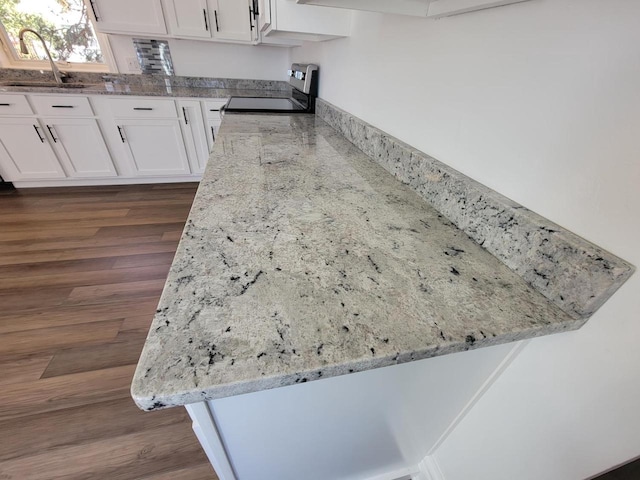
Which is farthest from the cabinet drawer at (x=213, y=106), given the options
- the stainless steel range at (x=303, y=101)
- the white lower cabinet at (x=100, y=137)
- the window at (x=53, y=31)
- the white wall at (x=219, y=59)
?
the window at (x=53, y=31)

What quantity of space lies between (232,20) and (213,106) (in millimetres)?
797

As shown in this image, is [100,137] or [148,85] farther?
[148,85]

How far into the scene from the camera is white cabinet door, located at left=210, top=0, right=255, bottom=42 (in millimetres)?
2455

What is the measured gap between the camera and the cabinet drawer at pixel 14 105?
7.04ft

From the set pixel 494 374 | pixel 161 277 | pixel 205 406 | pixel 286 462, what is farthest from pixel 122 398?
pixel 494 374

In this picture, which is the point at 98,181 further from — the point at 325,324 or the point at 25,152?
the point at 325,324

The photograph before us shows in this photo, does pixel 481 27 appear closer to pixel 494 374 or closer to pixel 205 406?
pixel 494 374

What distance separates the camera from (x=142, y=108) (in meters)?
2.42

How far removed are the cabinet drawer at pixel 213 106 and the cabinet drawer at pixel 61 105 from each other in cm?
93

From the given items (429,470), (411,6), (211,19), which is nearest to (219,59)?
(211,19)

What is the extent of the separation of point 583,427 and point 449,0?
35.1 inches

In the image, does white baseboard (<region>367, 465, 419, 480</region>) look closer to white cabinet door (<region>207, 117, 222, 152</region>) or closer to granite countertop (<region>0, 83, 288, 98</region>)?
white cabinet door (<region>207, 117, 222, 152</region>)

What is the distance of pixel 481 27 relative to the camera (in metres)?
0.60

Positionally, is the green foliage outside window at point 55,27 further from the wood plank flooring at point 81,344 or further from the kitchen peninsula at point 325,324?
the kitchen peninsula at point 325,324
